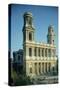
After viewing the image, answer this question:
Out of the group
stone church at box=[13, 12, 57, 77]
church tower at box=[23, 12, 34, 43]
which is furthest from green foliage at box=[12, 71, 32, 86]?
church tower at box=[23, 12, 34, 43]

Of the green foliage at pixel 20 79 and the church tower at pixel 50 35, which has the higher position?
the church tower at pixel 50 35

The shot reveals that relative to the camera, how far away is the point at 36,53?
1.54 meters

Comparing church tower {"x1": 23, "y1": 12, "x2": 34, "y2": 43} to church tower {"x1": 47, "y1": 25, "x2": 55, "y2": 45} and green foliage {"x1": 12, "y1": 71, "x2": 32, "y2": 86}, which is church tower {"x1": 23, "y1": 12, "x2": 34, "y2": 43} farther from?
green foliage {"x1": 12, "y1": 71, "x2": 32, "y2": 86}

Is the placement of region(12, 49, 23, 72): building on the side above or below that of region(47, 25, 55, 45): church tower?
below

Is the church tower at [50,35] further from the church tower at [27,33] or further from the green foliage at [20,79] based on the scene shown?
the green foliage at [20,79]

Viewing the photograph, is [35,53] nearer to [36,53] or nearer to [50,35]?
[36,53]

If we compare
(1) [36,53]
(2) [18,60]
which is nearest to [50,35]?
(1) [36,53]

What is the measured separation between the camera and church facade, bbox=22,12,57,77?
151 centimetres

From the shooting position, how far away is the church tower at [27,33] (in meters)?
1.51

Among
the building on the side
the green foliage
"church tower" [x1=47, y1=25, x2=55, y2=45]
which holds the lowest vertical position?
the green foliage

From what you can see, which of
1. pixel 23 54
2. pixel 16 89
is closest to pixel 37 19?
pixel 23 54

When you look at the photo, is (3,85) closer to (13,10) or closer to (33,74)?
(33,74)

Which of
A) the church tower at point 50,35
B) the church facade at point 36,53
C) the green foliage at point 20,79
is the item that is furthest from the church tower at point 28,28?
the green foliage at point 20,79

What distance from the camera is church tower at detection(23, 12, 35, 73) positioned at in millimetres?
1510
